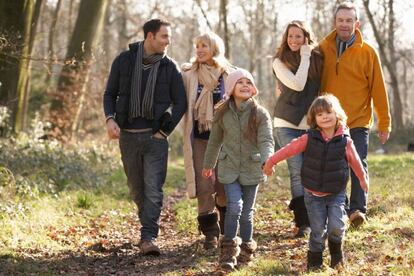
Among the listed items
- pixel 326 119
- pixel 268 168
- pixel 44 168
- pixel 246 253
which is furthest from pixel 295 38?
pixel 44 168

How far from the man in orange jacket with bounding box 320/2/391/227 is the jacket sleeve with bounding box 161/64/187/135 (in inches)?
66.5

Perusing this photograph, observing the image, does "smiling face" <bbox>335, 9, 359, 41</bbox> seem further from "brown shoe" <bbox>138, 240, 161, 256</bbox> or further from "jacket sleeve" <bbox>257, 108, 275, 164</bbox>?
"brown shoe" <bbox>138, 240, 161, 256</bbox>

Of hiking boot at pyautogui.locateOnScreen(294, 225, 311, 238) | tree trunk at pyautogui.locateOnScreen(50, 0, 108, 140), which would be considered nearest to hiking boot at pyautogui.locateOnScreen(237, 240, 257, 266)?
hiking boot at pyautogui.locateOnScreen(294, 225, 311, 238)

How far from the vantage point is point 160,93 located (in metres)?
7.66

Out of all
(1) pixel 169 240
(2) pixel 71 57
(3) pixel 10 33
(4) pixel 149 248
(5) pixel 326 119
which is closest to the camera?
(5) pixel 326 119

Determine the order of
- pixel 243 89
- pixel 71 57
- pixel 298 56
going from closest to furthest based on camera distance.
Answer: pixel 243 89
pixel 298 56
pixel 71 57

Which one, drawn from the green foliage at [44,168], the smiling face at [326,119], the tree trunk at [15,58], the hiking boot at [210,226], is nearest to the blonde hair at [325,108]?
the smiling face at [326,119]

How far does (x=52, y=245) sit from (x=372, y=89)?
4268 mm

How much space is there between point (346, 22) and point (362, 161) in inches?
64.0

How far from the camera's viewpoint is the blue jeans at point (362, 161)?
7777 millimetres

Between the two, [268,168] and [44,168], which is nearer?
[268,168]

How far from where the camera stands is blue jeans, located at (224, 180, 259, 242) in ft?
21.6

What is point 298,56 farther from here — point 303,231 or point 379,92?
point 303,231

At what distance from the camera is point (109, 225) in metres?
10.1
